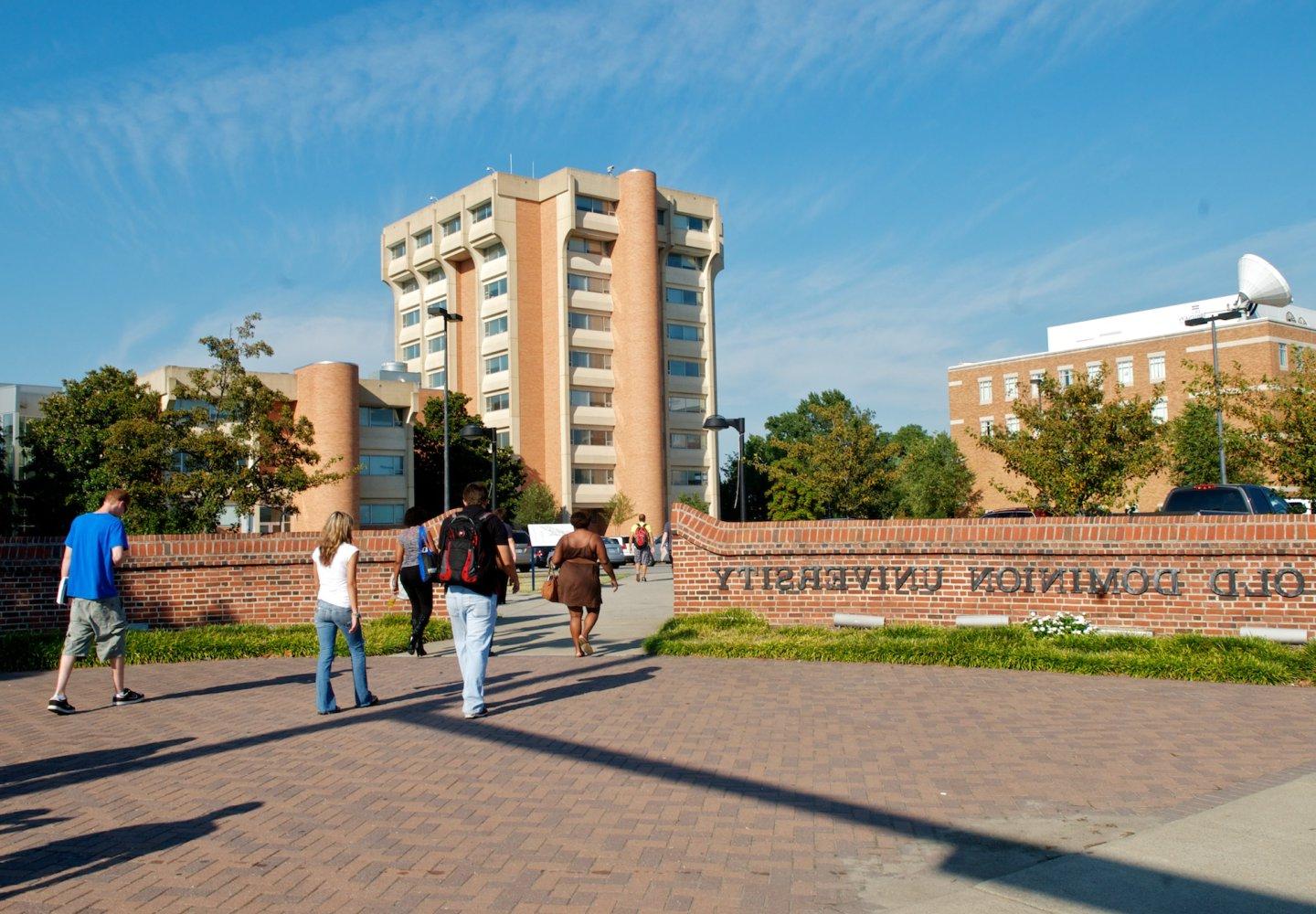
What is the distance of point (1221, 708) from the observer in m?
8.25

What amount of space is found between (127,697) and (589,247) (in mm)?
62624

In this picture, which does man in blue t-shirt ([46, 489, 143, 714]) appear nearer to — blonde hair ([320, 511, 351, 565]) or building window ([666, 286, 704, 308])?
blonde hair ([320, 511, 351, 565])

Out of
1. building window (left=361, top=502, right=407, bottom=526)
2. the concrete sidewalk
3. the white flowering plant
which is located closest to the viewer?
the concrete sidewalk

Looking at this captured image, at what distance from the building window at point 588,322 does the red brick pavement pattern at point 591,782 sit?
2365 inches

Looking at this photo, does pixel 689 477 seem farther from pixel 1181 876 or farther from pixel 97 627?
pixel 1181 876

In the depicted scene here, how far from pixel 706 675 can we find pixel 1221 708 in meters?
4.33

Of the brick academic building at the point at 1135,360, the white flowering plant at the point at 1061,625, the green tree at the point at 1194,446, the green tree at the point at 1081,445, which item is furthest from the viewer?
the brick academic building at the point at 1135,360

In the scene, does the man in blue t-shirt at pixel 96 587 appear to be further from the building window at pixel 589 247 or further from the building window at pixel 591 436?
the building window at pixel 589 247

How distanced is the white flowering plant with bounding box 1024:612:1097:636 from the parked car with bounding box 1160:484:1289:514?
24.6 ft

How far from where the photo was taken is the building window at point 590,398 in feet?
227

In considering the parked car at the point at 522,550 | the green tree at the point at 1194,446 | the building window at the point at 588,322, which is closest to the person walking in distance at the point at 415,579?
the parked car at the point at 522,550

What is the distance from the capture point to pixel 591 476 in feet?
228

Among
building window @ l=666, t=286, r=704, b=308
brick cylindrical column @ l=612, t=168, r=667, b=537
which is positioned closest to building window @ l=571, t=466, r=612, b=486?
brick cylindrical column @ l=612, t=168, r=667, b=537

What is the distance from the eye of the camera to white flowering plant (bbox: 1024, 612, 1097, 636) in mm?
11453
